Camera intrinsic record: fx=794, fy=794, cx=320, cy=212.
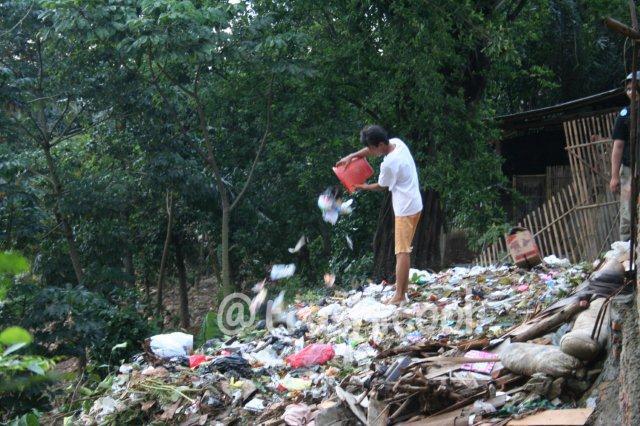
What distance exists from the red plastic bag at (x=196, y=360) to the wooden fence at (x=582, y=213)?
13.3 feet

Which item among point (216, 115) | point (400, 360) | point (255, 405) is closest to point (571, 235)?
point (216, 115)

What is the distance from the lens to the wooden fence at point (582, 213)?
917 centimetres

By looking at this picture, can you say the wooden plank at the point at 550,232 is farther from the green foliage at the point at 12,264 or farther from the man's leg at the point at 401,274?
the green foliage at the point at 12,264

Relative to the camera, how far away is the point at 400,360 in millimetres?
4668

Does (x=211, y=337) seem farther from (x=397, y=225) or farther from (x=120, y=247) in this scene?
(x=120, y=247)

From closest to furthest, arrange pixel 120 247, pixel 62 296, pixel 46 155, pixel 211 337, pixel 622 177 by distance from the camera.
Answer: pixel 622 177, pixel 211 337, pixel 62 296, pixel 46 155, pixel 120 247

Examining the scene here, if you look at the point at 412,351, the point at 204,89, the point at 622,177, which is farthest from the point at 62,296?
the point at 622,177

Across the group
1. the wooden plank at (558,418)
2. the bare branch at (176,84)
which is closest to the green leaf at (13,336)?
the wooden plank at (558,418)

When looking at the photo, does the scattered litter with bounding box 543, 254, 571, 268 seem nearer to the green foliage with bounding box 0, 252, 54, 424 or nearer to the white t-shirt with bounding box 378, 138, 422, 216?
the white t-shirt with bounding box 378, 138, 422, 216

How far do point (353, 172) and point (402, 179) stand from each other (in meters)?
0.75

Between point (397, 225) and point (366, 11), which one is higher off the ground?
point (366, 11)

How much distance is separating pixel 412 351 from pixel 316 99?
18.7ft

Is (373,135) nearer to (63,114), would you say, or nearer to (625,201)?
(625,201)

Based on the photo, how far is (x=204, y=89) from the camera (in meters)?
10.7
